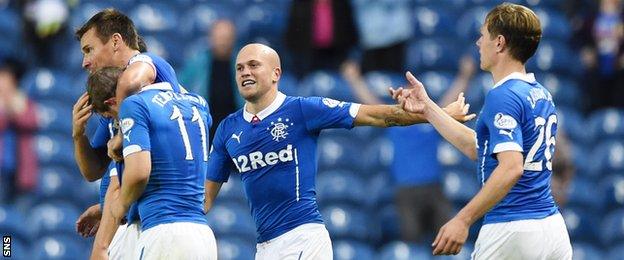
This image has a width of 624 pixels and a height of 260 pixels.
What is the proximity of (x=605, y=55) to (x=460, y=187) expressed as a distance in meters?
2.34

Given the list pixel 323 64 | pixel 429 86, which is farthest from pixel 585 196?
pixel 323 64

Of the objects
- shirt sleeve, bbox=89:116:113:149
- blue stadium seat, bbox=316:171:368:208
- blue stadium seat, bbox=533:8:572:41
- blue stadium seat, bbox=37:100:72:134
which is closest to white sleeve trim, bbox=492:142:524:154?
shirt sleeve, bbox=89:116:113:149

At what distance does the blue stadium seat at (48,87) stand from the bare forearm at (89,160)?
21.4 feet

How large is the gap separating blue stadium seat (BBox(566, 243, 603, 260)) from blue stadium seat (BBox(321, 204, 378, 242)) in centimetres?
201

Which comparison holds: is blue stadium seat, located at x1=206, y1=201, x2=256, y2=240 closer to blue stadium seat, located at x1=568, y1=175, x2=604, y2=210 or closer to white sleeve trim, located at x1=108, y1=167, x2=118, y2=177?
blue stadium seat, located at x1=568, y1=175, x2=604, y2=210

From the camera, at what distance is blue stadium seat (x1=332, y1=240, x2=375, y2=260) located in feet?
43.2

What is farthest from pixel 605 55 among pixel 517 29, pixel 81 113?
pixel 81 113

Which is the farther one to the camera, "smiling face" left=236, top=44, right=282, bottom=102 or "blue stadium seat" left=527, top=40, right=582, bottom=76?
"blue stadium seat" left=527, top=40, right=582, bottom=76

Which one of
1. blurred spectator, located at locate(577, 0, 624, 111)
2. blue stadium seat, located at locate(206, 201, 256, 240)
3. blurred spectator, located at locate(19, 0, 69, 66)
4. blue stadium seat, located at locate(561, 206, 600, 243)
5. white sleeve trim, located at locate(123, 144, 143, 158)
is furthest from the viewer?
blurred spectator, located at locate(19, 0, 69, 66)

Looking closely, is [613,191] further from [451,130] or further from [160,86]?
[160,86]

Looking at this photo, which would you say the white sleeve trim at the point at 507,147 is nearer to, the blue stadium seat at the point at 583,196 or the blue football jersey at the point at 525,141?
the blue football jersey at the point at 525,141

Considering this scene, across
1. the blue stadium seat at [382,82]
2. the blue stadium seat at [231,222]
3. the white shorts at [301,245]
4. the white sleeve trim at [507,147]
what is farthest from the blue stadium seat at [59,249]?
the white sleeve trim at [507,147]

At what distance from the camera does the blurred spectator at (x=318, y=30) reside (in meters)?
14.7

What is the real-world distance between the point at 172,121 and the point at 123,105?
0.91 feet
